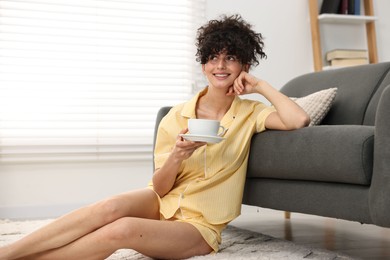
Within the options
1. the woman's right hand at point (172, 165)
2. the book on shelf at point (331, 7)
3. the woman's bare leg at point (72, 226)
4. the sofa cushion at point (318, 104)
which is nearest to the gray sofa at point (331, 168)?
the sofa cushion at point (318, 104)

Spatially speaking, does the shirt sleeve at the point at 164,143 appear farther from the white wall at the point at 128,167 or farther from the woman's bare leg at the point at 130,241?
the white wall at the point at 128,167

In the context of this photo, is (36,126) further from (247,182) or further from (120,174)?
(247,182)

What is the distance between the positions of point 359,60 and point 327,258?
2.62m

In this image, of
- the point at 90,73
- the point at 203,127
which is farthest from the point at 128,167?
the point at 203,127

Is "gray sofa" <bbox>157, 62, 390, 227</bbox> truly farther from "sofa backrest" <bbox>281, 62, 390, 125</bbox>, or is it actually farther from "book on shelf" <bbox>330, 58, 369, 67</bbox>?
"book on shelf" <bbox>330, 58, 369, 67</bbox>

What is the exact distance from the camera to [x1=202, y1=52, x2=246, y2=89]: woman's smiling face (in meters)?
2.13

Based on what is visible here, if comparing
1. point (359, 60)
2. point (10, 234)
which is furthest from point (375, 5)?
point (10, 234)

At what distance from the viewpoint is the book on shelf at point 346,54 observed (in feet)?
14.2

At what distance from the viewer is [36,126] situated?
3.74m

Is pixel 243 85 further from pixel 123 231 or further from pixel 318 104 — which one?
pixel 123 231

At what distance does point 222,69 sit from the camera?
6.98 ft

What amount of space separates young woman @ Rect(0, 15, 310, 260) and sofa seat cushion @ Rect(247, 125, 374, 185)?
0.06m

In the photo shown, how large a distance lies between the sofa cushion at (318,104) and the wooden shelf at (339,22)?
172 centimetres

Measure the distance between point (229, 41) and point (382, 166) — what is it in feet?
2.48
